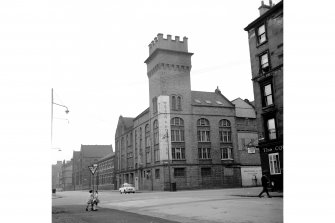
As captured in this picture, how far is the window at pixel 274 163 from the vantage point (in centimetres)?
2164

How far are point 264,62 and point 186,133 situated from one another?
1658 cm

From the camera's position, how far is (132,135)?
52656 mm

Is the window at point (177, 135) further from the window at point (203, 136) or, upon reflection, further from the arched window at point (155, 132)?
the arched window at point (155, 132)

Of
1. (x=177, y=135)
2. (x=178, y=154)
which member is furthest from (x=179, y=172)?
(x=177, y=135)

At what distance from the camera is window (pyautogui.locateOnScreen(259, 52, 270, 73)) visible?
21.9 metres

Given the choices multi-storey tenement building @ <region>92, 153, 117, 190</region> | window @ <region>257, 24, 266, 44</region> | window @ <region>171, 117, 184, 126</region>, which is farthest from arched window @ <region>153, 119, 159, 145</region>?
multi-storey tenement building @ <region>92, 153, 117, 190</region>

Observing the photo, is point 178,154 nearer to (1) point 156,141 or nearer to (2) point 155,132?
(1) point 156,141

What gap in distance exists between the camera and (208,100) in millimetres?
36781

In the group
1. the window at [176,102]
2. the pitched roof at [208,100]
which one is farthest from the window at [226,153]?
the window at [176,102]

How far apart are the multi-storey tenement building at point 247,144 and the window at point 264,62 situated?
11.5 m

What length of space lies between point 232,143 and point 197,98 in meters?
6.86

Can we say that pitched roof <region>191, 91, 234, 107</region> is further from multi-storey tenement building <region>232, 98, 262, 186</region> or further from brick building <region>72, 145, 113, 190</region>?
brick building <region>72, 145, 113, 190</region>
